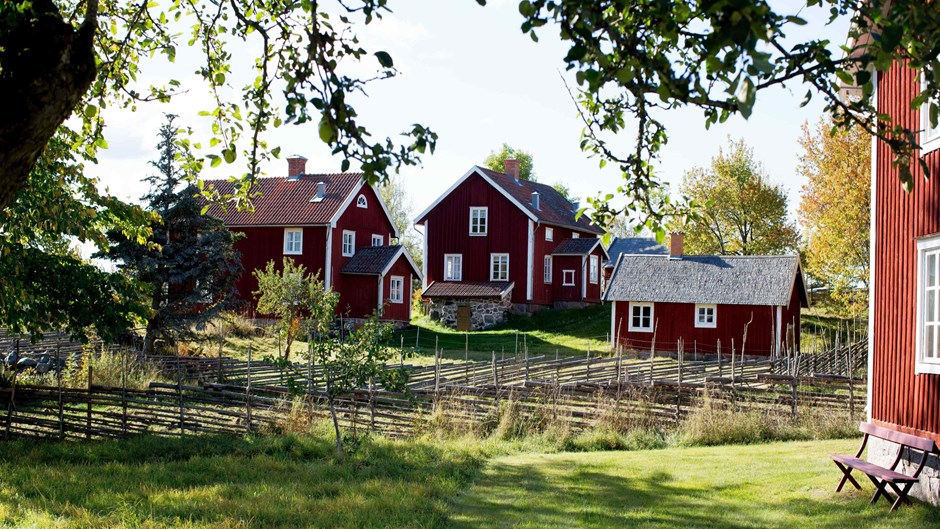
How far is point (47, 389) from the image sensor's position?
1641cm

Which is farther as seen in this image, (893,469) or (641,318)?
(641,318)

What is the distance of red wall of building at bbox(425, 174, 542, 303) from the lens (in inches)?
1583

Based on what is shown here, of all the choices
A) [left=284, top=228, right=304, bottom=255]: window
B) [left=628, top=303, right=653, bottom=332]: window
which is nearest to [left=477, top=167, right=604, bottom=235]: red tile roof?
[left=628, top=303, right=653, bottom=332]: window

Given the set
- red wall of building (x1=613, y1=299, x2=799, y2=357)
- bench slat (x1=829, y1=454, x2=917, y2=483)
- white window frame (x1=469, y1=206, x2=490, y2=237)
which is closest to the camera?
bench slat (x1=829, y1=454, x2=917, y2=483)

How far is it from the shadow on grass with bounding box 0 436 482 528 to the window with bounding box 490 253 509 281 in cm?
2560

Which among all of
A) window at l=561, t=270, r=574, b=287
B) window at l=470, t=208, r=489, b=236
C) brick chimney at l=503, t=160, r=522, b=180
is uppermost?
brick chimney at l=503, t=160, r=522, b=180

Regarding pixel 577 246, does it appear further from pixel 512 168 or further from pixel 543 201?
pixel 512 168

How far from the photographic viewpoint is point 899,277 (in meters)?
10.6

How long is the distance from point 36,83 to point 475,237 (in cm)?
3649

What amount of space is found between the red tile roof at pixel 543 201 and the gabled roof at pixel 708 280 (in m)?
5.53

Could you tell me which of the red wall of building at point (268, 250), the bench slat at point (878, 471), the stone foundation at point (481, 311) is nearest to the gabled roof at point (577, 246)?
the stone foundation at point (481, 311)

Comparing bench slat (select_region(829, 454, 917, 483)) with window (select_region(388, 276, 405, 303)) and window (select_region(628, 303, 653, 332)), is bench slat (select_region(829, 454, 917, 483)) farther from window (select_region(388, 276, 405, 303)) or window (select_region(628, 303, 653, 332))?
window (select_region(388, 276, 405, 303))


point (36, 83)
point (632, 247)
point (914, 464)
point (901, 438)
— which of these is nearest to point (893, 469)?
point (914, 464)

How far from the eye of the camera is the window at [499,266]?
4034cm
